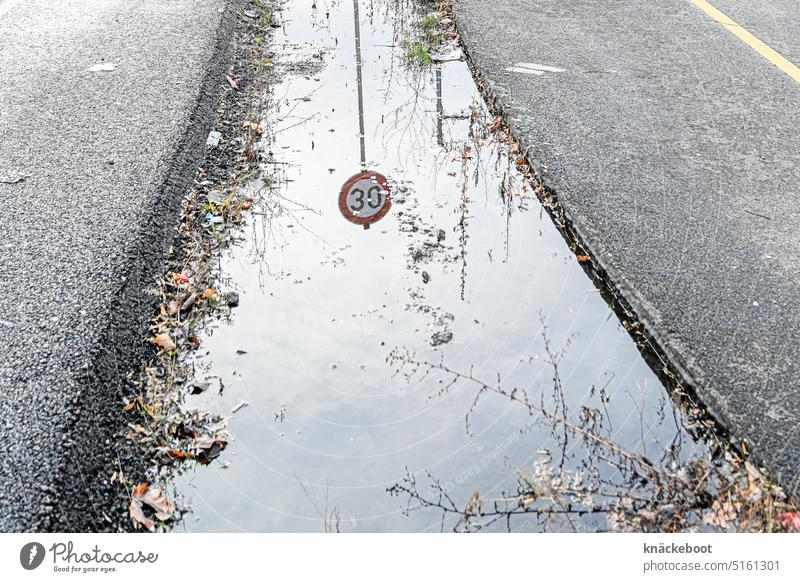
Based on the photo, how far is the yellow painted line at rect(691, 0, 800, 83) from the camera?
5.92 meters

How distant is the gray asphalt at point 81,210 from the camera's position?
2.75m

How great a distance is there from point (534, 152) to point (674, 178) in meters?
0.79

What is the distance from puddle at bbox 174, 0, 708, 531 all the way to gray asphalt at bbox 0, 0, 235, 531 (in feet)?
1.19

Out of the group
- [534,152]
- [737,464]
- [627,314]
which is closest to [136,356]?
[627,314]

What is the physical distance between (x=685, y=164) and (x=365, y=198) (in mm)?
1785

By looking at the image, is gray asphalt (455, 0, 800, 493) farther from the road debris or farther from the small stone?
the road debris

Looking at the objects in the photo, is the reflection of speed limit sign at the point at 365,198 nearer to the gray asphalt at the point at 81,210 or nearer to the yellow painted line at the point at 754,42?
the gray asphalt at the point at 81,210

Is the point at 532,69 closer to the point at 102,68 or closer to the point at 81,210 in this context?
the point at 102,68

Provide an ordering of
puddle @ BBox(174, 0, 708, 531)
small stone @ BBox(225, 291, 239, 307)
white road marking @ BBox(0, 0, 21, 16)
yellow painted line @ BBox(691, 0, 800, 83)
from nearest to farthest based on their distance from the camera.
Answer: puddle @ BBox(174, 0, 708, 531)
small stone @ BBox(225, 291, 239, 307)
yellow painted line @ BBox(691, 0, 800, 83)
white road marking @ BBox(0, 0, 21, 16)

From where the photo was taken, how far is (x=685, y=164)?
4.58 metres

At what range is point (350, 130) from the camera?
211 inches

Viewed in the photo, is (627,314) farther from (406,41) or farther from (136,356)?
(406,41)
